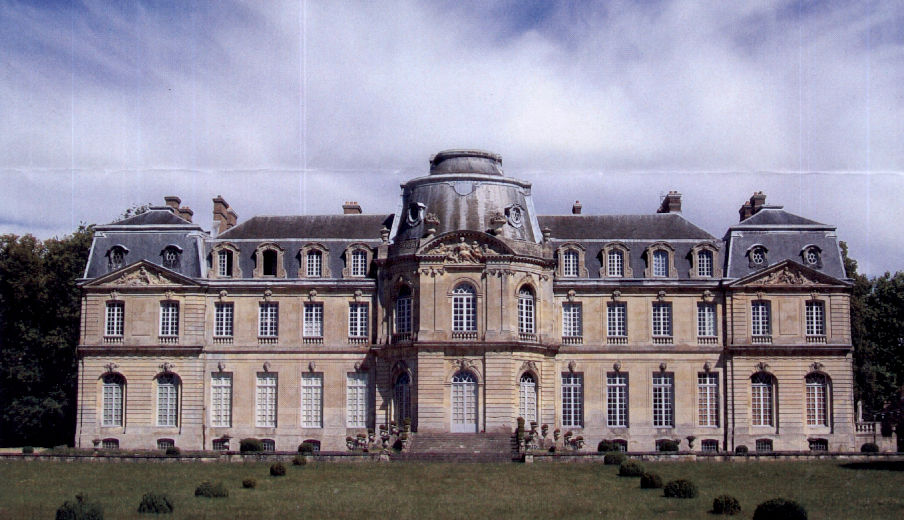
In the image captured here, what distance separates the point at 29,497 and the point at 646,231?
28.5 m

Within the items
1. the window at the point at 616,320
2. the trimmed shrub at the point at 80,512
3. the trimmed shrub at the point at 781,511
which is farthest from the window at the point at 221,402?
the trimmed shrub at the point at 781,511

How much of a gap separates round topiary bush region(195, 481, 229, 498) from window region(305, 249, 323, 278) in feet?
62.1

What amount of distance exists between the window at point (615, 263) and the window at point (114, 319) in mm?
19707

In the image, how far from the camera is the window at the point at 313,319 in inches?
1921

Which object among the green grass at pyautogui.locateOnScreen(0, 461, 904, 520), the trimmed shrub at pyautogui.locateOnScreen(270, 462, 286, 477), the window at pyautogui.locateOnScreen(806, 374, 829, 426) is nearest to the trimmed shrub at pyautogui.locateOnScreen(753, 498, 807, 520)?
the green grass at pyautogui.locateOnScreen(0, 461, 904, 520)

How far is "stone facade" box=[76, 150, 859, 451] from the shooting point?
157ft

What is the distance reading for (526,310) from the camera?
4659cm

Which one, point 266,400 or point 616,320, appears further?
point 616,320

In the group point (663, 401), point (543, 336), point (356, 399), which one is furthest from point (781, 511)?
point (356, 399)

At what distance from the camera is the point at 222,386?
4872 centimetres

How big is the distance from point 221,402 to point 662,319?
1814cm

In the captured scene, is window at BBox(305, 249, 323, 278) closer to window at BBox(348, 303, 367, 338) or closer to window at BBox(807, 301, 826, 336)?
window at BBox(348, 303, 367, 338)

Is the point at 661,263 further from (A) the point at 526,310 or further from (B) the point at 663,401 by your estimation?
(A) the point at 526,310

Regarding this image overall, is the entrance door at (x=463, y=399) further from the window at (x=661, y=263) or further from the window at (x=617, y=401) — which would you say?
the window at (x=661, y=263)
